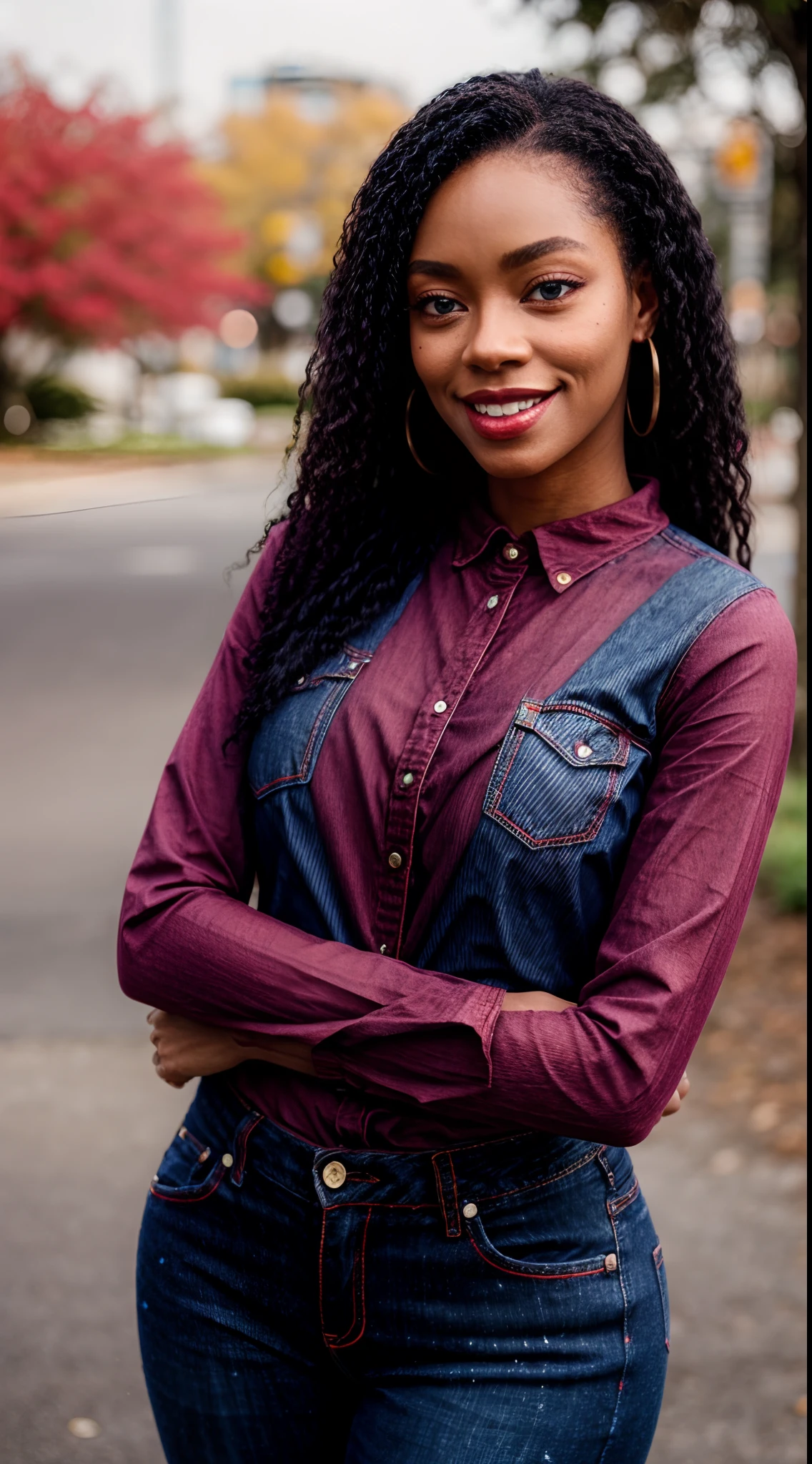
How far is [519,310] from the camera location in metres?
1.62

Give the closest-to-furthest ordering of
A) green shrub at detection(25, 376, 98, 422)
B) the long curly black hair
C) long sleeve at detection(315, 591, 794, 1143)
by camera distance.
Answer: long sleeve at detection(315, 591, 794, 1143)
the long curly black hair
green shrub at detection(25, 376, 98, 422)

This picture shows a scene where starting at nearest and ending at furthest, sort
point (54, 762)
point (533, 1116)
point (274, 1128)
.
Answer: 1. point (533, 1116)
2. point (274, 1128)
3. point (54, 762)

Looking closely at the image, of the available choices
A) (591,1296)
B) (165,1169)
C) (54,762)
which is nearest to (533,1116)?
(591,1296)

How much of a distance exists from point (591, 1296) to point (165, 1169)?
493mm

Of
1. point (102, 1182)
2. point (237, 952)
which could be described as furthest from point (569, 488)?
point (102, 1182)

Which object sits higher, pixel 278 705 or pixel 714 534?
pixel 714 534

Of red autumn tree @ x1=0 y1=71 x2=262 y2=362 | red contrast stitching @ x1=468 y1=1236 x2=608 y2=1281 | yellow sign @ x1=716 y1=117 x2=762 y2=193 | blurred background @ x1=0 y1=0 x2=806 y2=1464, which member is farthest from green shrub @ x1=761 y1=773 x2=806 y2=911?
red autumn tree @ x1=0 y1=71 x2=262 y2=362

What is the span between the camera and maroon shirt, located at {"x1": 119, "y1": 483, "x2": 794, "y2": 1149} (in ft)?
5.06

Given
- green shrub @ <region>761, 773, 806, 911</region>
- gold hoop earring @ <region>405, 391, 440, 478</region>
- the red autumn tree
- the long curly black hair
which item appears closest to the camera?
the long curly black hair

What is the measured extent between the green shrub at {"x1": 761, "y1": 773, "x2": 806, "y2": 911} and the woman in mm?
A: 4171

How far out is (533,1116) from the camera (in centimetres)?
154

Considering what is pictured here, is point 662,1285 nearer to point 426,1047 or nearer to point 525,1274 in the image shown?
point 525,1274

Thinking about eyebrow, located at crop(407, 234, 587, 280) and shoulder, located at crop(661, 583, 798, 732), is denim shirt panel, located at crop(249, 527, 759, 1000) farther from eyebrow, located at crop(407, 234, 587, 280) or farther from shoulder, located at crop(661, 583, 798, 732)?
eyebrow, located at crop(407, 234, 587, 280)

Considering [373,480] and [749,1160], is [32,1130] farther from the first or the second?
[373,480]
